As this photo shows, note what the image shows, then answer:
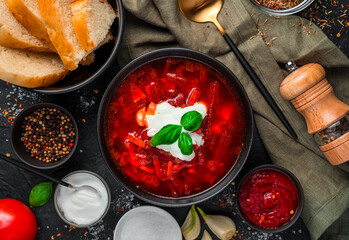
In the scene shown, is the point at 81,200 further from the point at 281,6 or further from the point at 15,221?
the point at 281,6

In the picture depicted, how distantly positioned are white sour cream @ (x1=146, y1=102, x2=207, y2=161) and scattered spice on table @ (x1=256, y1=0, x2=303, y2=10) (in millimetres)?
951

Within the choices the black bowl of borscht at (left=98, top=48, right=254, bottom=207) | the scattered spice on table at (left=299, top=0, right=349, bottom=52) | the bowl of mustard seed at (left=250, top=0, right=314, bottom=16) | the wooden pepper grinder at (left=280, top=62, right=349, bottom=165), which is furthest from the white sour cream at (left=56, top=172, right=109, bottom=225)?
the scattered spice on table at (left=299, top=0, right=349, bottom=52)

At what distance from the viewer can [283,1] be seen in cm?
256

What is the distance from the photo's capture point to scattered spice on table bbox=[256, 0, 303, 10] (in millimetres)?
2541

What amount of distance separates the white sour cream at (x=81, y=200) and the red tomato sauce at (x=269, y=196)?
109cm

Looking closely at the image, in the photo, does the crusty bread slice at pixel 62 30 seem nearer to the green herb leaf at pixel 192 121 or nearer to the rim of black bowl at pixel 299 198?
the green herb leaf at pixel 192 121

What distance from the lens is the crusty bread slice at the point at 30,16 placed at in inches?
83.0

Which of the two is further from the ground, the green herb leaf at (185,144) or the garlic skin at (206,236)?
the green herb leaf at (185,144)

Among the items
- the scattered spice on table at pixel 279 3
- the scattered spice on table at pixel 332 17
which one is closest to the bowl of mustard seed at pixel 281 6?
the scattered spice on table at pixel 279 3

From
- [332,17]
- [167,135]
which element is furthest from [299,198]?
[332,17]

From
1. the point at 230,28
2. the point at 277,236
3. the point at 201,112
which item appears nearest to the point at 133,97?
the point at 201,112

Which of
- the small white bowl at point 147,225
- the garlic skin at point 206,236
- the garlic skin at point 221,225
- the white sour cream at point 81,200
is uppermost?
the white sour cream at point 81,200

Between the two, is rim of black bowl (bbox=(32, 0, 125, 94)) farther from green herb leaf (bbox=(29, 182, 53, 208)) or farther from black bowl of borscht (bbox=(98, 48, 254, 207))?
green herb leaf (bbox=(29, 182, 53, 208))

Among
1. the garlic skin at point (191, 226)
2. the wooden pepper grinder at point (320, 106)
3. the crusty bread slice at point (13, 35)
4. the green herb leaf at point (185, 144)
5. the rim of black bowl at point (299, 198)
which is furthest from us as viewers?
the garlic skin at point (191, 226)
